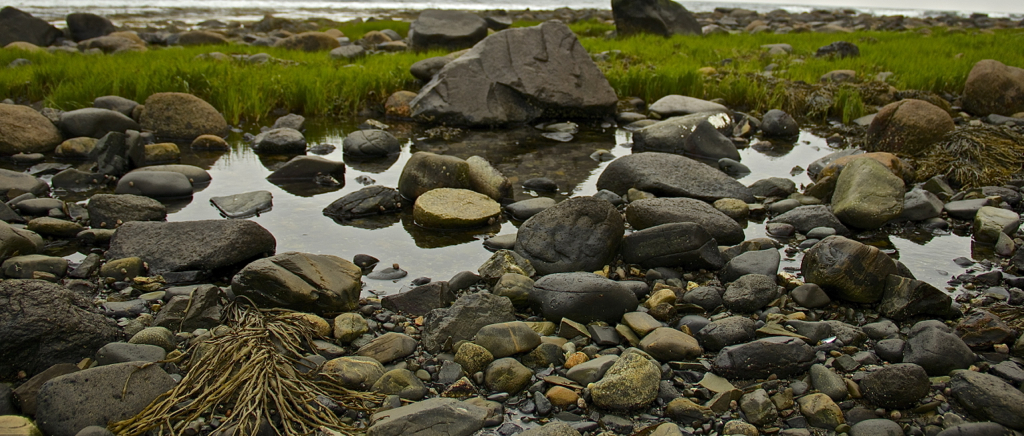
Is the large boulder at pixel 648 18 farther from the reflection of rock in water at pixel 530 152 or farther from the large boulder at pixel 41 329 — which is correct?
the large boulder at pixel 41 329

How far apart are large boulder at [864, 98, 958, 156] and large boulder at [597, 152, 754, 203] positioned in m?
2.10

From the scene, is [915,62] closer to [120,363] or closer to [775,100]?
[775,100]

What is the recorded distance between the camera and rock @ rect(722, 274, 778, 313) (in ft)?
10.6

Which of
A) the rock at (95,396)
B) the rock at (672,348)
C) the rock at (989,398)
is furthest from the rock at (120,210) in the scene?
the rock at (989,398)

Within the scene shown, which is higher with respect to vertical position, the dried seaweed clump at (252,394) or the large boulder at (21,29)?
the large boulder at (21,29)

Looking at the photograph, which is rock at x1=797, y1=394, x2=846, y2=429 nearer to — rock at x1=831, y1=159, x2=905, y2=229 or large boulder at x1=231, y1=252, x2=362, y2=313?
large boulder at x1=231, y1=252, x2=362, y2=313

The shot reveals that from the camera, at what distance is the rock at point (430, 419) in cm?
221

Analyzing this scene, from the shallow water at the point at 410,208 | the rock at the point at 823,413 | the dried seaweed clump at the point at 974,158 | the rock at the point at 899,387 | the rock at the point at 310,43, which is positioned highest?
the rock at the point at 310,43

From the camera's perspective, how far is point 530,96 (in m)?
7.75

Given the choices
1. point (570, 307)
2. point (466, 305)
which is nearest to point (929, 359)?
point (570, 307)

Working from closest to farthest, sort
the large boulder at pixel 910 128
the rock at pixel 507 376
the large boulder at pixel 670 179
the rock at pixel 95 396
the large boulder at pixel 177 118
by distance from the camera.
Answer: the rock at pixel 95 396 → the rock at pixel 507 376 → the large boulder at pixel 670 179 → the large boulder at pixel 910 128 → the large boulder at pixel 177 118

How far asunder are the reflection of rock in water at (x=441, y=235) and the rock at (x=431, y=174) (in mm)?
405

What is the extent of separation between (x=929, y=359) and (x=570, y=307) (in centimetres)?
153

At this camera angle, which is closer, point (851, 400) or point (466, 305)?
point (851, 400)
